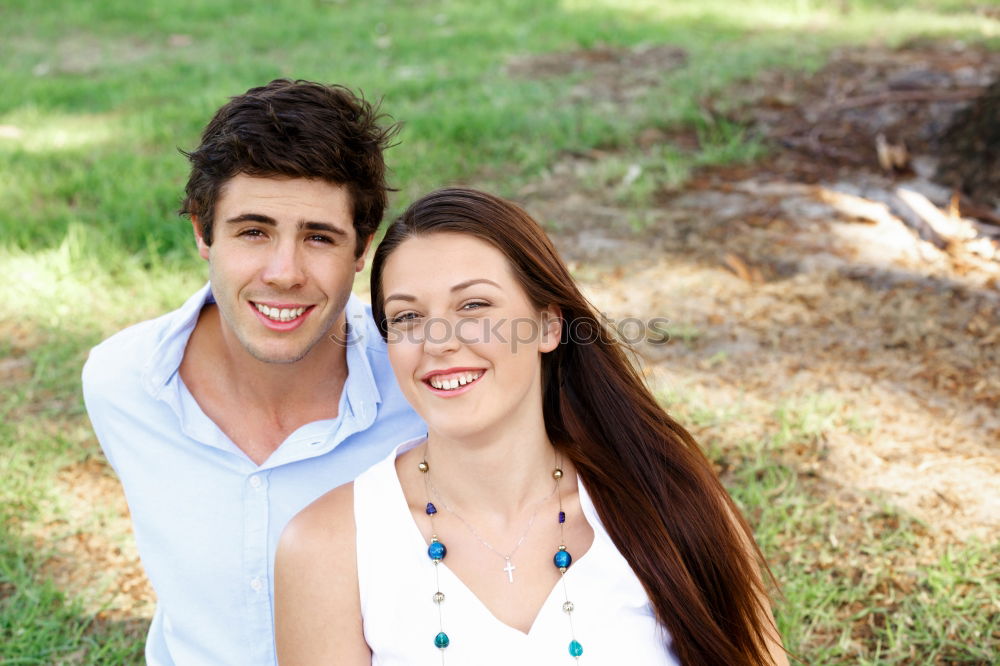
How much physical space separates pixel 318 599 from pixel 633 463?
836 mm

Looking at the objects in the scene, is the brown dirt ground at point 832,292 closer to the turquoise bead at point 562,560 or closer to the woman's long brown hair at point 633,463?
the woman's long brown hair at point 633,463

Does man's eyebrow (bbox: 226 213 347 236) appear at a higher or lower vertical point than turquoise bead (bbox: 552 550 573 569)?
higher

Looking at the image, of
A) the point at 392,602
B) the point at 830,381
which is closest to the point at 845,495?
the point at 830,381

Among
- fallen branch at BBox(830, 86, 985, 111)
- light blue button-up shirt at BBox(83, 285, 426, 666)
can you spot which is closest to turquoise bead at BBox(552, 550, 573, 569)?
light blue button-up shirt at BBox(83, 285, 426, 666)

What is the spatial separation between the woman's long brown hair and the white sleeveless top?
6cm

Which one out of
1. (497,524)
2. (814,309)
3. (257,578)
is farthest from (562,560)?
(814,309)

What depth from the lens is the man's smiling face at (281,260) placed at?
98.4 inches

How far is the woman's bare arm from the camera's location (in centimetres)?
207

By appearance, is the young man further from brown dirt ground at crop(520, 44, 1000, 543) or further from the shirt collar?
brown dirt ground at crop(520, 44, 1000, 543)

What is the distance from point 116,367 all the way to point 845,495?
2.42 metres

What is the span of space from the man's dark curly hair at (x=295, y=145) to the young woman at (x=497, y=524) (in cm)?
35

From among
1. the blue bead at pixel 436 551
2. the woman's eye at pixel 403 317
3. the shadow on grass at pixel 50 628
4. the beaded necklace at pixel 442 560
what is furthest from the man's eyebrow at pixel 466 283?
the shadow on grass at pixel 50 628

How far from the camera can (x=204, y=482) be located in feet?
8.48

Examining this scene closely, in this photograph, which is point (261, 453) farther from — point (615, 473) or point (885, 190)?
point (885, 190)
